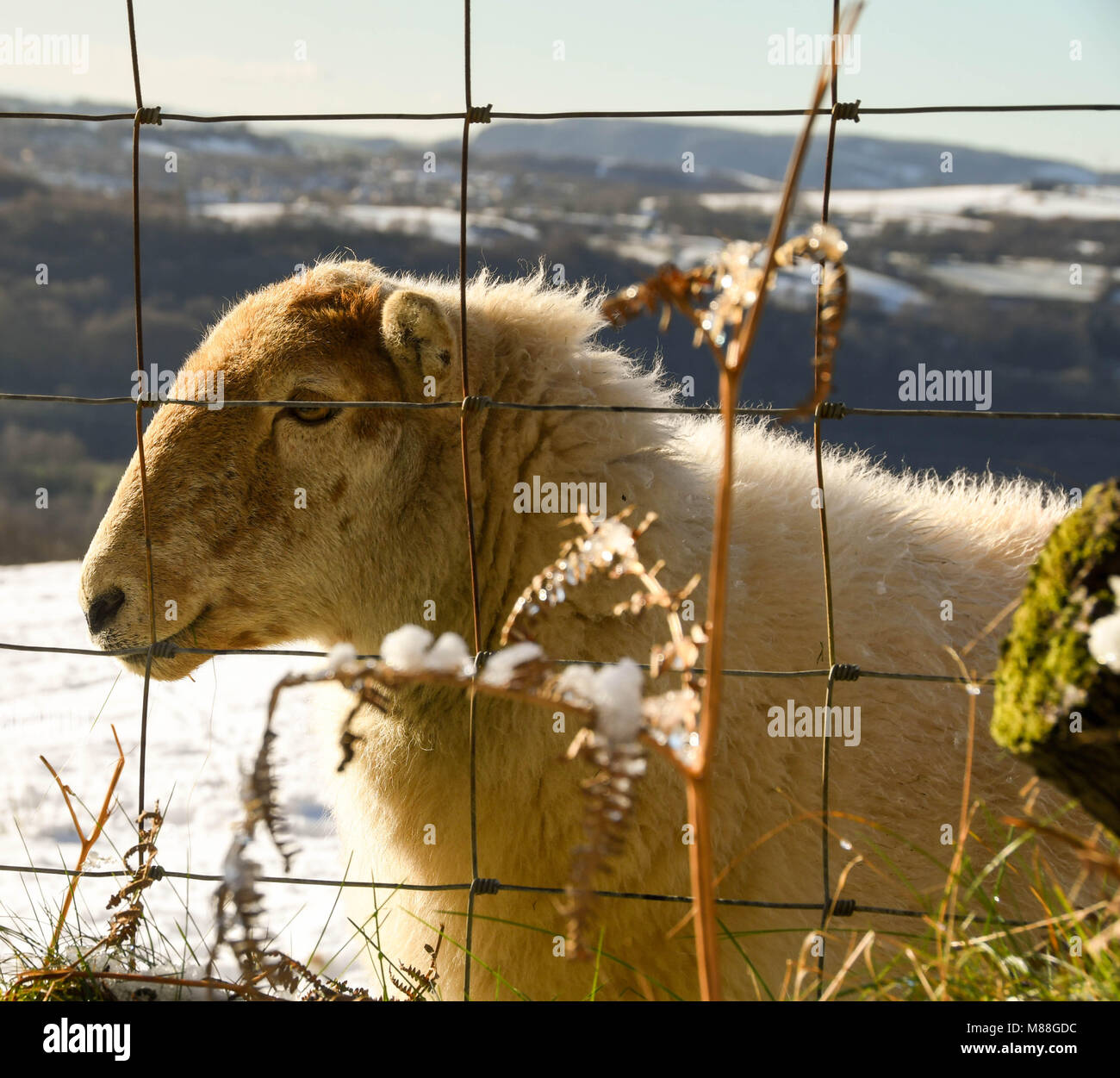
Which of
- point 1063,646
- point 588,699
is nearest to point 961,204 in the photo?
point 1063,646

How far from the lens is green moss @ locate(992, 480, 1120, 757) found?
4.04 ft

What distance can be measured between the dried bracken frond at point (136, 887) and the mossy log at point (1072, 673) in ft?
5.29

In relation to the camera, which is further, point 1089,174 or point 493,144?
point 493,144

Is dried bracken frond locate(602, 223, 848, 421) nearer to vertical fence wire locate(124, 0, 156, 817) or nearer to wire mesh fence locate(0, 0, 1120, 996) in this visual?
wire mesh fence locate(0, 0, 1120, 996)

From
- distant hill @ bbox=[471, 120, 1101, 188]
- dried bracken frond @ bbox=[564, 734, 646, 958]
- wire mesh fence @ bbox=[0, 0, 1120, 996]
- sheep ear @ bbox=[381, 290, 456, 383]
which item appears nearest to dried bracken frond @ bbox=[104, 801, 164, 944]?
wire mesh fence @ bbox=[0, 0, 1120, 996]

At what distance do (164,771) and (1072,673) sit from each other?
16.5 ft

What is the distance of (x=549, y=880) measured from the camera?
8.52 feet

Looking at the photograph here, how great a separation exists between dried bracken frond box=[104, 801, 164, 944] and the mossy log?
63.4 inches

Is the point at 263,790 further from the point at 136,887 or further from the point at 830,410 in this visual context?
the point at 830,410
